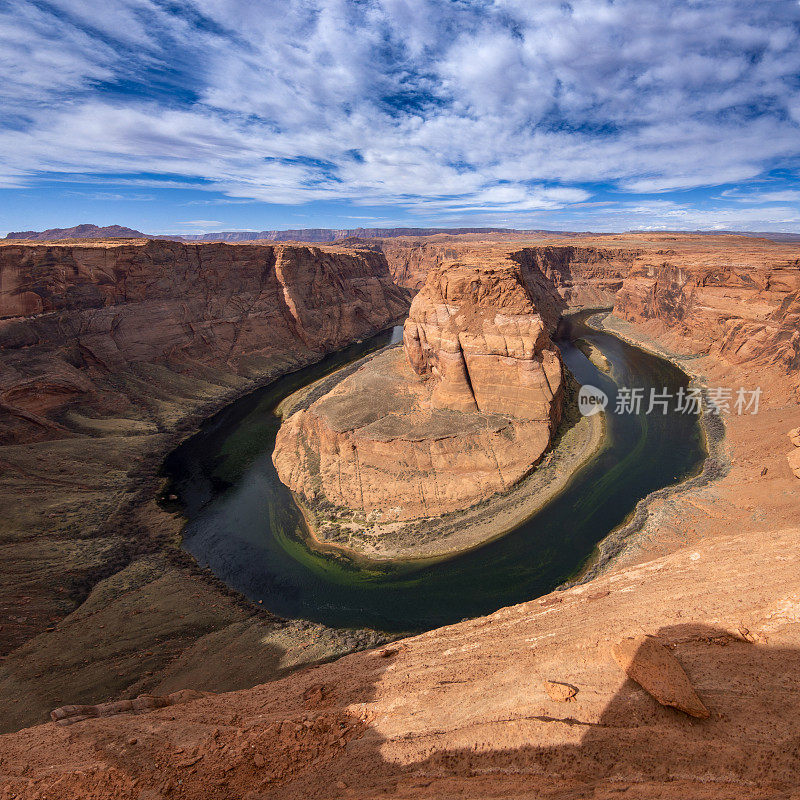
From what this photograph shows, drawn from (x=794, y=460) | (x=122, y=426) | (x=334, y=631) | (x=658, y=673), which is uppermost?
(x=658, y=673)

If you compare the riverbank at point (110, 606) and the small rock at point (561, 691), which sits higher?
the small rock at point (561, 691)

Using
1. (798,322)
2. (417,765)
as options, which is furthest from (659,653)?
(798,322)

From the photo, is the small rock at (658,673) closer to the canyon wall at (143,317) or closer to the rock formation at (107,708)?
the rock formation at (107,708)

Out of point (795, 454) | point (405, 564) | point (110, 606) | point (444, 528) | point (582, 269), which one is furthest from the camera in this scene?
point (582, 269)

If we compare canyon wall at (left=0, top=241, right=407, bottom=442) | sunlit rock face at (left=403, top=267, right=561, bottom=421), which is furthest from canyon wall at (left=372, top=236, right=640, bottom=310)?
sunlit rock face at (left=403, top=267, right=561, bottom=421)

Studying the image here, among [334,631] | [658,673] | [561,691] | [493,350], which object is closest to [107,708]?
[334,631]

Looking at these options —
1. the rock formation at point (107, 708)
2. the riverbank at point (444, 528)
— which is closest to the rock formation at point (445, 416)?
the riverbank at point (444, 528)

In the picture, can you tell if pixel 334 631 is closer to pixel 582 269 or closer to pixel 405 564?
pixel 405 564
